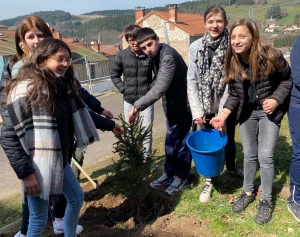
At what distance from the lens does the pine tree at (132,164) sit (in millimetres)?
3191

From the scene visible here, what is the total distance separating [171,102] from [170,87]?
0.18 meters

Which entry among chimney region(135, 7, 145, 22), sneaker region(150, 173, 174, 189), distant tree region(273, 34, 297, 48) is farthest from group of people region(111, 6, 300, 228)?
chimney region(135, 7, 145, 22)

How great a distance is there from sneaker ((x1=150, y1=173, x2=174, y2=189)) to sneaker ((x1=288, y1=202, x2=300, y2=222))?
4.64 feet

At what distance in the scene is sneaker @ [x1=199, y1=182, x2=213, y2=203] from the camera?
341 cm

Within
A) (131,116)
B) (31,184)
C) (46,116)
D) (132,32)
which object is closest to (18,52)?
(46,116)

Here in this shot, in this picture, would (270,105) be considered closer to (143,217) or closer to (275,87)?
(275,87)

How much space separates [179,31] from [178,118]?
79.3 ft

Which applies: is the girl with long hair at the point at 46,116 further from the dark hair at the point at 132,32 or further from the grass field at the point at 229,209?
the dark hair at the point at 132,32

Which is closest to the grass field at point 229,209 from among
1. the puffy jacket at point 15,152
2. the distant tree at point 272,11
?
the puffy jacket at point 15,152

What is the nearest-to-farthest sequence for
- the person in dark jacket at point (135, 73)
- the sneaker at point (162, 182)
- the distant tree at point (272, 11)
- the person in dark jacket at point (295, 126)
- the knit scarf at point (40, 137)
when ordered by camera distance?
1. the knit scarf at point (40, 137)
2. the person in dark jacket at point (295, 126)
3. the sneaker at point (162, 182)
4. the person in dark jacket at point (135, 73)
5. the distant tree at point (272, 11)

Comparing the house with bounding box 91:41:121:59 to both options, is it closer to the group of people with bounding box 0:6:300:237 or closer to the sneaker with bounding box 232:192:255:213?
the group of people with bounding box 0:6:300:237

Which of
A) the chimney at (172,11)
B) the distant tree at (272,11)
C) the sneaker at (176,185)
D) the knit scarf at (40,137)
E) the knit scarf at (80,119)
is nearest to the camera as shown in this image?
the knit scarf at (40,137)

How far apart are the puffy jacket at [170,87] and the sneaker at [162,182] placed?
2.37 ft

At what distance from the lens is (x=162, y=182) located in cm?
391
